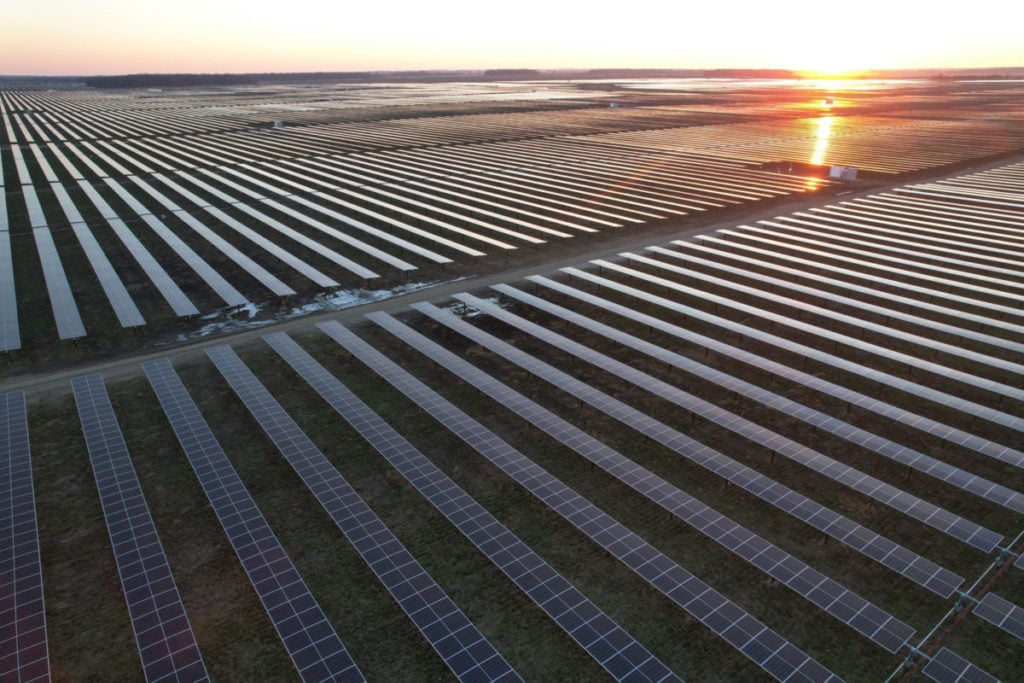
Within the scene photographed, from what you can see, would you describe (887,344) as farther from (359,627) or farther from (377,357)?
(359,627)

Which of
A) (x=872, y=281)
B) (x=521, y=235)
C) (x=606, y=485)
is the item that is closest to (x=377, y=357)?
(x=606, y=485)

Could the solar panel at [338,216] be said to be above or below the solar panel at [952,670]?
above

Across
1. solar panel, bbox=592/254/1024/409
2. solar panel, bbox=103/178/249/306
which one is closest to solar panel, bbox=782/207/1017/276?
solar panel, bbox=592/254/1024/409

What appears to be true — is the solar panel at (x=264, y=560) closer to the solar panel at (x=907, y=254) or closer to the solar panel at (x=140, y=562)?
the solar panel at (x=140, y=562)

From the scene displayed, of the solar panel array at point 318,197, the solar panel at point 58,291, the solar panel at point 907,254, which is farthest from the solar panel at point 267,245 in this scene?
the solar panel at point 907,254

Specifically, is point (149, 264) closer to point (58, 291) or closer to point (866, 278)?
point (58, 291)
